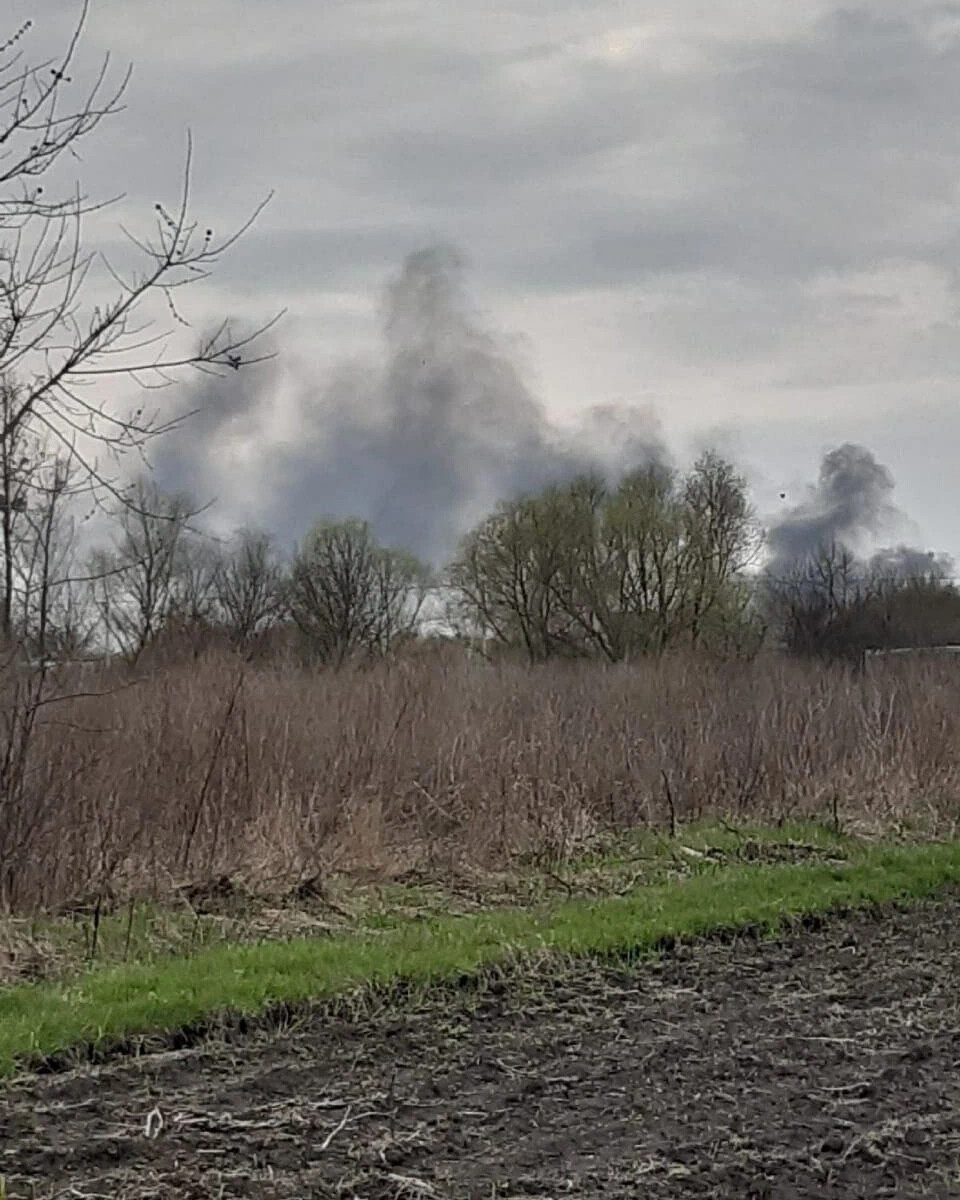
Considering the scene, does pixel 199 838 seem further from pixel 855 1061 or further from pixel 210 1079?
pixel 855 1061

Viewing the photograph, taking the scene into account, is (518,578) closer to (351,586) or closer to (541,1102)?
(351,586)

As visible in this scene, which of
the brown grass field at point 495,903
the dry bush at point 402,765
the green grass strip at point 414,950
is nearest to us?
the brown grass field at point 495,903

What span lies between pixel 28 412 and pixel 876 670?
15161 mm

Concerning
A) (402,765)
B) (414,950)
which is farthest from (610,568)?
(414,950)

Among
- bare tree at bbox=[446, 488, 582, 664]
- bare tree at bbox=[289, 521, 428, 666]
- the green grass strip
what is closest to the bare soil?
the green grass strip

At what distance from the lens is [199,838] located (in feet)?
34.7

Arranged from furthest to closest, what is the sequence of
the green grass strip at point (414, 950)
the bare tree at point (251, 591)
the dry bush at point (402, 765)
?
the bare tree at point (251, 591) < the dry bush at point (402, 765) < the green grass strip at point (414, 950)

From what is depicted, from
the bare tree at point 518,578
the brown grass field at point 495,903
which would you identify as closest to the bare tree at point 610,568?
the bare tree at point 518,578

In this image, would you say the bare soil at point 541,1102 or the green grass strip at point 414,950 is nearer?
the bare soil at point 541,1102

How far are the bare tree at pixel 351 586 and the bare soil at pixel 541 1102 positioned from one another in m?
26.6

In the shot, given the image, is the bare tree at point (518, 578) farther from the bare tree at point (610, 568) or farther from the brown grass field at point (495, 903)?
the brown grass field at point (495, 903)

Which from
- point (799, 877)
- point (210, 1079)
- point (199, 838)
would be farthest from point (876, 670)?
point (210, 1079)

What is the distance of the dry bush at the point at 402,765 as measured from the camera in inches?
395

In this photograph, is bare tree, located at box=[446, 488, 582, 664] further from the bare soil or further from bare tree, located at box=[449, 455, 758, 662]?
the bare soil
